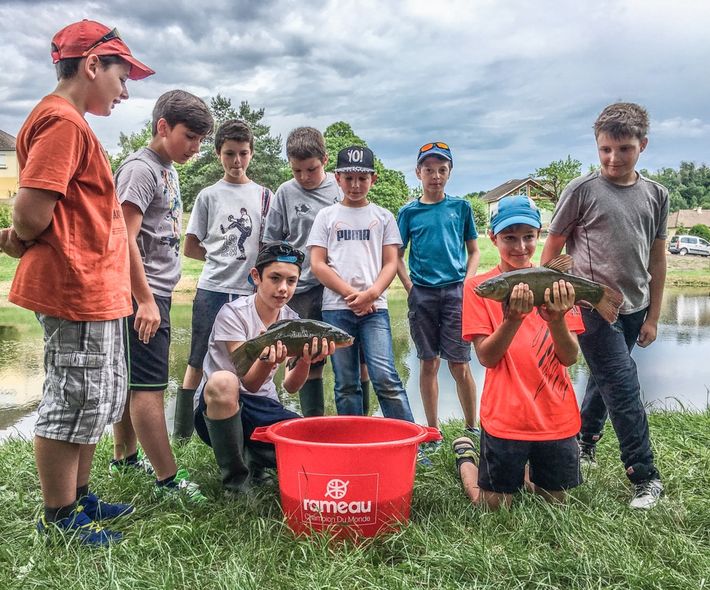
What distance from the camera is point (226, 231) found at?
4215 millimetres

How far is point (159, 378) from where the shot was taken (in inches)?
129

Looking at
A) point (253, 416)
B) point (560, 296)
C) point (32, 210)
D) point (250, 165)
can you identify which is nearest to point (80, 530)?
point (253, 416)

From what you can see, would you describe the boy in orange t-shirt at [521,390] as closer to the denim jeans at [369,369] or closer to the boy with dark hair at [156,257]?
the denim jeans at [369,369]

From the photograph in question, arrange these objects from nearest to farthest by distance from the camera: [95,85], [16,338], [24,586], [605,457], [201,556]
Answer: [24,586], [201,556], [95,85], [605,457], [16,338]

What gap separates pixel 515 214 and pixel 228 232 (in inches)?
78.6

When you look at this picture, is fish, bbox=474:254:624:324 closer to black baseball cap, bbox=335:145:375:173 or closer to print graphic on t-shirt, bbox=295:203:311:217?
black baseball cap, bbox=335:145:375:173

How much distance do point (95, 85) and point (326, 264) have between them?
5.94ft

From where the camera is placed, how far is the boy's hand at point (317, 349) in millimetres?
2973

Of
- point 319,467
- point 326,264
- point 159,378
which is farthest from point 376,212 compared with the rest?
point 319,467

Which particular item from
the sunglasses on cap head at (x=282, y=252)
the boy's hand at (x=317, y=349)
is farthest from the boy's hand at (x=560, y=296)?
the sunglasses on cap head at (x=282, y=252)

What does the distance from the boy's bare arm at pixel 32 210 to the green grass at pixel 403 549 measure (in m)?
1.25

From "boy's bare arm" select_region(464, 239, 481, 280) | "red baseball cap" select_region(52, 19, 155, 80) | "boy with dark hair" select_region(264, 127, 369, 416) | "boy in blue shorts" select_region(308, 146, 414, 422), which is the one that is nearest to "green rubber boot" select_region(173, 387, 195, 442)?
"boy with dark hair" select_region(264, 127, 369, 416)

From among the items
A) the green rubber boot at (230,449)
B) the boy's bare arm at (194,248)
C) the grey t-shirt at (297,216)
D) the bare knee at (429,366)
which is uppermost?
the grey t-shirt at (297,216)

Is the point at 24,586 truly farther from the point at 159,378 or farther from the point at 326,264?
the point at 326,264
